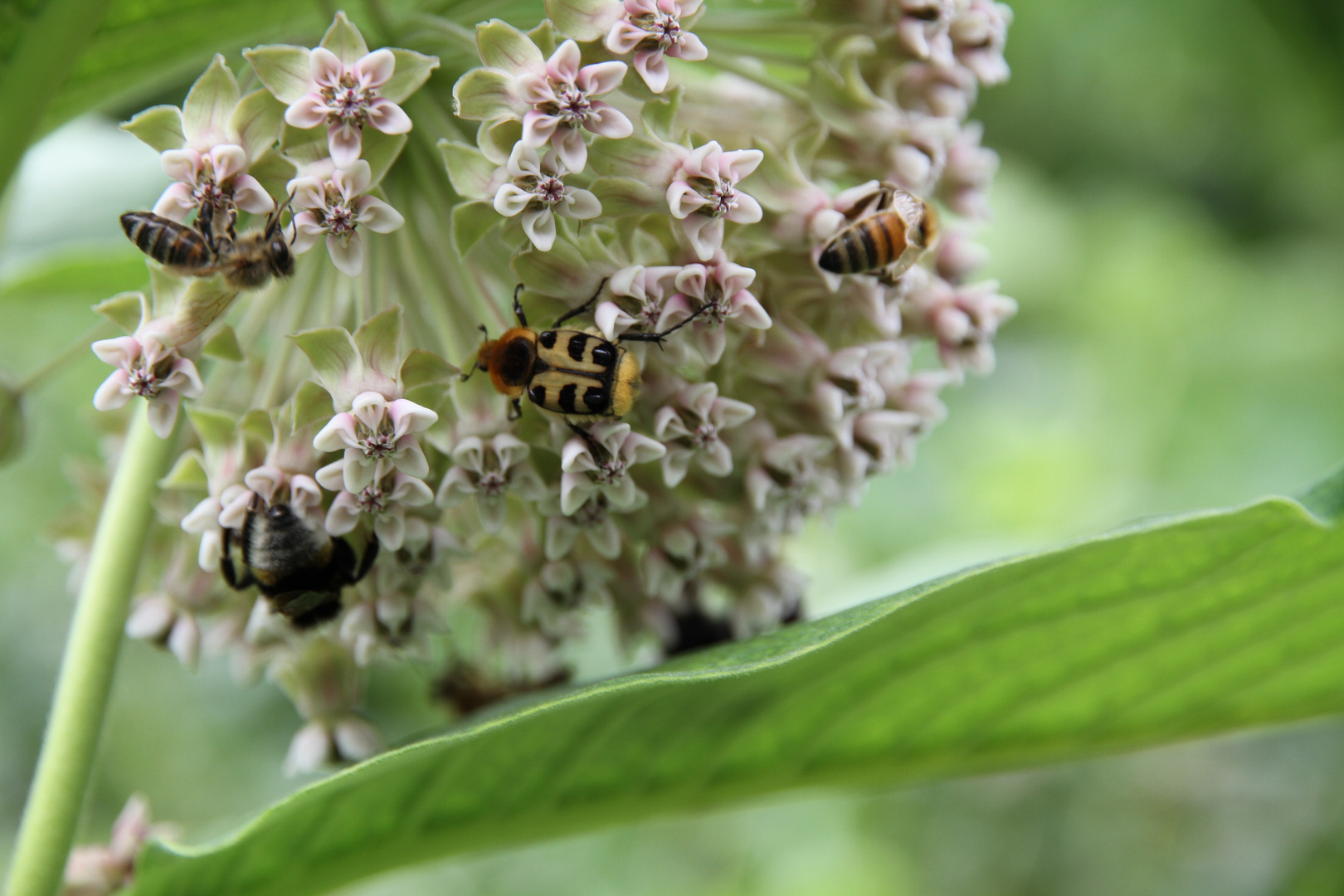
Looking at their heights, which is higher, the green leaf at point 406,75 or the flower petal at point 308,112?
the green leaf at point 406,75

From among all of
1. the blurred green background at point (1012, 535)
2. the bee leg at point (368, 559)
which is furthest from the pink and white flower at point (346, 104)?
the blurred green background at point (1012, 535)

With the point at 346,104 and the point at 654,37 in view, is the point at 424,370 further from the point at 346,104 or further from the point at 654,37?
the point at 654,37

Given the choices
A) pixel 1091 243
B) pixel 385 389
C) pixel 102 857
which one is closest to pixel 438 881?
pixel 102 857

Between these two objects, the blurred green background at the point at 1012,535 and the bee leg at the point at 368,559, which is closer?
the bee leg at the point at 368,559

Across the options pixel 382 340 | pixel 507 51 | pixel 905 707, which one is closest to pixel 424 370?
pixel 382 340

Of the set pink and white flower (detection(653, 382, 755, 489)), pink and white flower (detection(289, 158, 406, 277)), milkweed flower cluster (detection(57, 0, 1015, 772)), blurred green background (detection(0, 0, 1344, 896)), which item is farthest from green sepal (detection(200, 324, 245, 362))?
blurred green background (detection(0, 0, 1344, 896))

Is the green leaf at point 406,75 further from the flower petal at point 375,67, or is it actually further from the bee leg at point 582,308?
the bee leg at point 582,308
